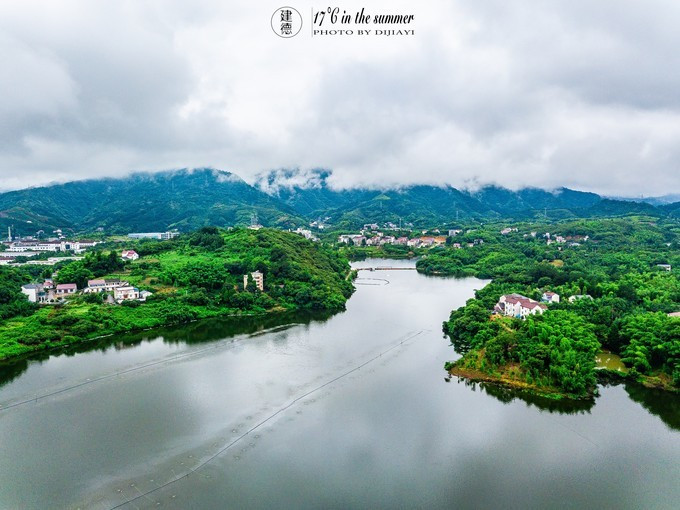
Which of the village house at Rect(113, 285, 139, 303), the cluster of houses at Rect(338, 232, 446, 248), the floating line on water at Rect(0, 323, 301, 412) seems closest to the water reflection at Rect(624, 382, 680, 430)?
the floating line on water at Rect(0, 323, 301, 412)

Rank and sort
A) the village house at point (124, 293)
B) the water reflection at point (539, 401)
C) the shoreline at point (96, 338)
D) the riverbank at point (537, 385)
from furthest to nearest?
the village house at point (124, 293), the shoreline at point (96, 338), the riverbank at point (537, 385), the water reflection at point (539, 401)

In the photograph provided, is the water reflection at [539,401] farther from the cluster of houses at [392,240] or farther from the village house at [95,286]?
the cluster of houses at [392,240]

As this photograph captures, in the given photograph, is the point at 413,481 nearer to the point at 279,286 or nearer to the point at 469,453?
the point at 469,453

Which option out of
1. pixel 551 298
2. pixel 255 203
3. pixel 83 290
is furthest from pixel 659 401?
pixel 255 203

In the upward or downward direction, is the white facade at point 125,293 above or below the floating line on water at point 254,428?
above

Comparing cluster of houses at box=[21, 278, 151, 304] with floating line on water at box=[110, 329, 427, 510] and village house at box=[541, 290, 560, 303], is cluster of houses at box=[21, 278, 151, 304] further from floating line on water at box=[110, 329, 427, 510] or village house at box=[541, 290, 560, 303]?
village house at box=[541, 290, 560, 303]

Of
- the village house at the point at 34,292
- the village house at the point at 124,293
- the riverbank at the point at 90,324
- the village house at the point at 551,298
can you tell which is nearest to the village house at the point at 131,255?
the village house at the point at 124,293

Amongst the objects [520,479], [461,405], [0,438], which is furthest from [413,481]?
[0,438]
